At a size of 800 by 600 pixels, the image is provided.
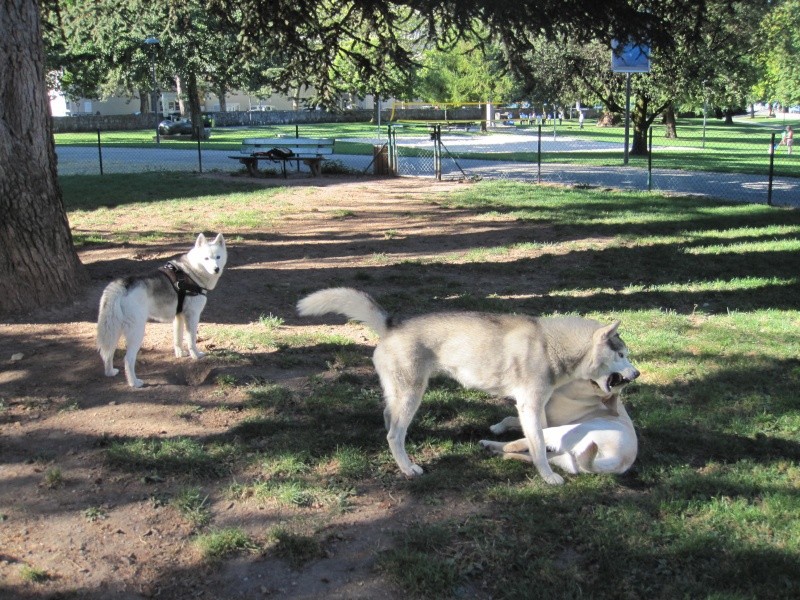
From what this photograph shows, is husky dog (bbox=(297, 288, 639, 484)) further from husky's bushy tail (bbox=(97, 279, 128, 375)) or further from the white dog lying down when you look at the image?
husky's bushy tail (bbox=(97, 279, 128, 375))

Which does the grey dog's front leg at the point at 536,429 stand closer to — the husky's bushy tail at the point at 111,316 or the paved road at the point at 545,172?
the husky's bushy tail at the point at 111,316

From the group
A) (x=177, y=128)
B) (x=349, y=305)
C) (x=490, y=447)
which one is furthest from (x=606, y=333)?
(x=177, y=128)

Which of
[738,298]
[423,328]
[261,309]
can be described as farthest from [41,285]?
[738,298]

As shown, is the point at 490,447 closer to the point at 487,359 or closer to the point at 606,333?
the point at 487,359

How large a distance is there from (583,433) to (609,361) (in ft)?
1.60

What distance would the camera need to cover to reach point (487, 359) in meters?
4.82

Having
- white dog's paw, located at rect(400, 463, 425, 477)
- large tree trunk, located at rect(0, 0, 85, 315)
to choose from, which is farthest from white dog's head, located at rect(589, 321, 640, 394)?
large tree trunk, located at rect(0, 0, 85, 315)

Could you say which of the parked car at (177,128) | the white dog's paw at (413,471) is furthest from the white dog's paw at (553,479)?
the parked car at (177,128)

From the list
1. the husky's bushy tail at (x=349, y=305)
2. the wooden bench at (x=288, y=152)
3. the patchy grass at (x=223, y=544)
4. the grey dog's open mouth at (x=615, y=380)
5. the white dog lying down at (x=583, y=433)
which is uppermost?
the wooden bench at (x=288, y=152)

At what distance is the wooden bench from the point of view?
74.5 feet

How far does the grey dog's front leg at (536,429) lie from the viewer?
475cm

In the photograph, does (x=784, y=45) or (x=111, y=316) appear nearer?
(x=111, y=316)

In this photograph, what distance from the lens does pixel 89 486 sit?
4676 millimetres

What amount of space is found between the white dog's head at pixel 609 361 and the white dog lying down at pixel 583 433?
10cm
